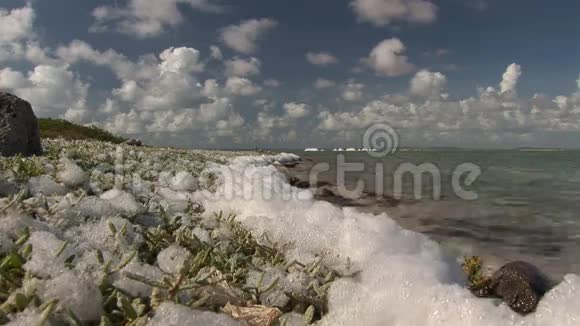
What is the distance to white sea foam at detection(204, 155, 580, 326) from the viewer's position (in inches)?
94.3

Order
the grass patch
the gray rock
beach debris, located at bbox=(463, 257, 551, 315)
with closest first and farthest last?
beach debris, located at bbox=(463, 257, 551, 315)
the gray rock
the grass patch

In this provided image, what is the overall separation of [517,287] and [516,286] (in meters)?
0.02

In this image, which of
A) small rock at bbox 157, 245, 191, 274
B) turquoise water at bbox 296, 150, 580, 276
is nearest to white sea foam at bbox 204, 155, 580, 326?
small rock at bbox 157, 245, 191, 274

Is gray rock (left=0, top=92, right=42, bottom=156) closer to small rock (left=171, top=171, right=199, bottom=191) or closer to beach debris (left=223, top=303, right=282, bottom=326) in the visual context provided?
small rock (left=171, top=171, right=199, bottom=191)

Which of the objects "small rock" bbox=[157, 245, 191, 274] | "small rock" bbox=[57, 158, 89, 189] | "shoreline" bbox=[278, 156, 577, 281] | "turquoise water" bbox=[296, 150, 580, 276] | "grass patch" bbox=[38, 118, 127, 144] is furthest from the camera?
"grass patch" bbox=[38, 118, 127, 144]

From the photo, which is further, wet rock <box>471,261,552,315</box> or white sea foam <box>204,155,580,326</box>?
wet rock <box>471,261,552,315</box>

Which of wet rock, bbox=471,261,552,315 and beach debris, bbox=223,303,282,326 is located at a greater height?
beach debris, bbox=223,303,282,326

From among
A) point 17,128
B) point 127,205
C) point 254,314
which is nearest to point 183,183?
point 127,205

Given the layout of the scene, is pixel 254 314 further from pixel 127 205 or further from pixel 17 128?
pixel 17 128

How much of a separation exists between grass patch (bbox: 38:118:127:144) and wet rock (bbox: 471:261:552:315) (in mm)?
27816

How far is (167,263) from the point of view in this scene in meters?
2.97

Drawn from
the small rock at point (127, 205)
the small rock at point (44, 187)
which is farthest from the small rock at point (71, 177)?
the small rock at point (127, 205)

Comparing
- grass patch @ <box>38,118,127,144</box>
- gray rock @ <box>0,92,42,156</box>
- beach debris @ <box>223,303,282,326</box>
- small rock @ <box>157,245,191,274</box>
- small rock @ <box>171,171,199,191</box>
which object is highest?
grass patch @ <box>38,118,127,144</box>

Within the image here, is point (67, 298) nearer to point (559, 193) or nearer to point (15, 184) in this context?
point (15, 184)
